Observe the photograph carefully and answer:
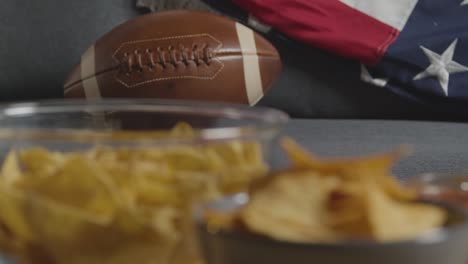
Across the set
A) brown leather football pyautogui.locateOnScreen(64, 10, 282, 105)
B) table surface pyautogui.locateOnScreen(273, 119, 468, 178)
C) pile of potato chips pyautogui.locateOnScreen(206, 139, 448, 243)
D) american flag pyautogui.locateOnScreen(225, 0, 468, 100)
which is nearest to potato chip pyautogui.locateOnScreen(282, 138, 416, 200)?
pile of potato chips pyautogui.locateOnScreen(206, 139, 448, 243)

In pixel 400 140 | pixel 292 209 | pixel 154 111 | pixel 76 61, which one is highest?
pixel 292 209

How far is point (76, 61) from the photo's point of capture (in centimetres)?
139

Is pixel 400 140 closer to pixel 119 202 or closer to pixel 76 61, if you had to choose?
pixel 76 61

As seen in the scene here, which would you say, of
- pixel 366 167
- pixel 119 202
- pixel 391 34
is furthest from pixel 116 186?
pixel 391 34

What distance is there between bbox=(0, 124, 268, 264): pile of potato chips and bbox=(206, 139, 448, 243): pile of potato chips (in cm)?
2

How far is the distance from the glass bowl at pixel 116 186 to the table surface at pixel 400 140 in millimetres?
590

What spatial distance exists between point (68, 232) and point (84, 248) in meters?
0.01

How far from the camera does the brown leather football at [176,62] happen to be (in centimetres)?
110

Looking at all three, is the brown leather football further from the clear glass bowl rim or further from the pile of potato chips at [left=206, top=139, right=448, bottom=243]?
the pile of potato chips at [left=206, top=139, right=448, bottom=243]

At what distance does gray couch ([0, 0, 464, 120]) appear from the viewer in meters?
1.38

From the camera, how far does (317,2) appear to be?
4.39ft

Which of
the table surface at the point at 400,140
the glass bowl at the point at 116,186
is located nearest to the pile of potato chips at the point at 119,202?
the glass bowl at the point at 116,186

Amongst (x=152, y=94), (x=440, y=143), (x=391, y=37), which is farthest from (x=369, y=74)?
(x=152, y=94)

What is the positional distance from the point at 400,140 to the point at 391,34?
0.29m
